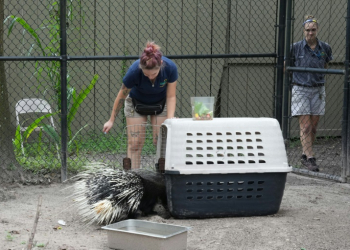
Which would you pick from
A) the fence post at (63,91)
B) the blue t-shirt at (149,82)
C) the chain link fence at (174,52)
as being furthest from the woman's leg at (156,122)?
the chain link fence at (174,52)

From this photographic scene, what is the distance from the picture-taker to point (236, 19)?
7.41 metres

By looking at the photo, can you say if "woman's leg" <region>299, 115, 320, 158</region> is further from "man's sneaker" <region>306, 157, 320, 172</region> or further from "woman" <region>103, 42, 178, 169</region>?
"woman" <region>103, 42, 178, 169</region>

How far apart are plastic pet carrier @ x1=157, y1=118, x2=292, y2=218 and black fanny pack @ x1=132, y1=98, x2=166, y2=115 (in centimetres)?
66

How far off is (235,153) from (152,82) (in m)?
0.99

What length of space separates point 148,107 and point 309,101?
2.25m

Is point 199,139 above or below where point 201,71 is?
below

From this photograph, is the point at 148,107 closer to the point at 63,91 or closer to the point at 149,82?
the point at 149,82

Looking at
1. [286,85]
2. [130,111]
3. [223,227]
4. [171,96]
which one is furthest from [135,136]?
[286,85]

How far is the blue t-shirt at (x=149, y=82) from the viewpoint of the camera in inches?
173

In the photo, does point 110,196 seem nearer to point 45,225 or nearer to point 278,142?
point 45,225

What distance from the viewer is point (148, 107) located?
4.61 m

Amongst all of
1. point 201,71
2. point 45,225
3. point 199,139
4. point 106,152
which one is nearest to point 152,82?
point 199,139

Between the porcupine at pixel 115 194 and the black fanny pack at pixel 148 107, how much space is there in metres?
0.73

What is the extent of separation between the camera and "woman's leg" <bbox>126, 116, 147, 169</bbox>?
458 cm
